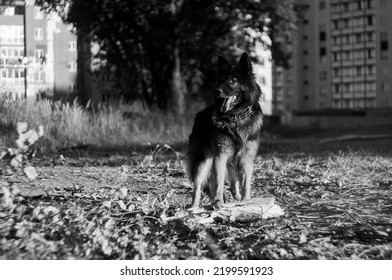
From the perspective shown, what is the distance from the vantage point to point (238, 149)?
4.37 metres

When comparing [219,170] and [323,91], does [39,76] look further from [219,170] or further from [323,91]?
[323,91]

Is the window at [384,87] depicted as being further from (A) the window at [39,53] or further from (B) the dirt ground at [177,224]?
(B) the dirt ground at [177,224]

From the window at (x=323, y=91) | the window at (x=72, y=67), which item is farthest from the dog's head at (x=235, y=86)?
the window at (x=323, y=91)

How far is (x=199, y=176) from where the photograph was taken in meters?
4.44

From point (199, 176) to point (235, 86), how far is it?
800 mm

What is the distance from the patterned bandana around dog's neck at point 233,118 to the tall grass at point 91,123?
13.1ft

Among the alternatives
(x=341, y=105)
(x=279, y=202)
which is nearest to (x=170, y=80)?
(x=279, y=202)

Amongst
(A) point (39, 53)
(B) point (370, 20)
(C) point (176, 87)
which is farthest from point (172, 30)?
(B) point (370, 20)

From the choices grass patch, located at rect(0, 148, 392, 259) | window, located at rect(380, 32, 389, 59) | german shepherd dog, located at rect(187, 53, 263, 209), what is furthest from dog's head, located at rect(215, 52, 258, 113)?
window, located at rect(380, 32, 389, 59)

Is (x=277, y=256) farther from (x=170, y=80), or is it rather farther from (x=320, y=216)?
(x=170, y=80)

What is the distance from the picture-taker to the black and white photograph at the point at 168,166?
3.19m

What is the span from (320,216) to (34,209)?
213 cm

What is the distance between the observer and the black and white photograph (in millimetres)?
3191

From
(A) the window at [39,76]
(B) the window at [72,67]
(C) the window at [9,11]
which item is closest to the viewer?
(C) the window at [9,11]
